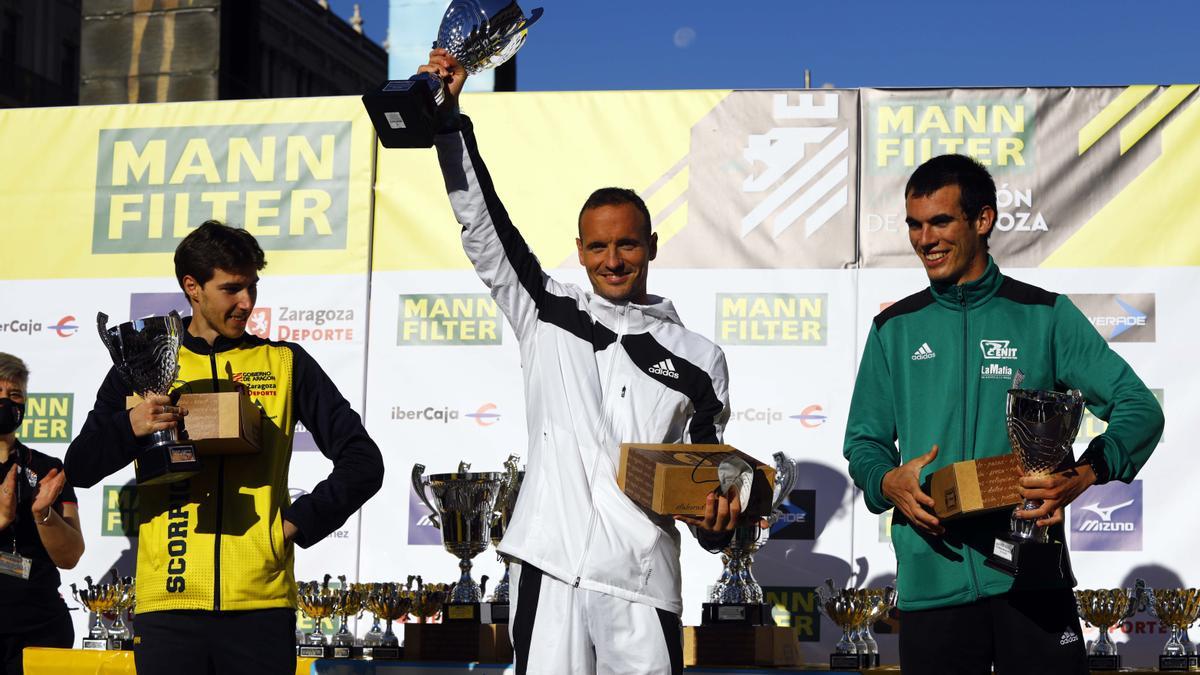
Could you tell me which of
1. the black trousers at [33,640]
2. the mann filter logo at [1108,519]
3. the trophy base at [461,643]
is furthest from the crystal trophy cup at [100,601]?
the mann filter logo at [1108,519]

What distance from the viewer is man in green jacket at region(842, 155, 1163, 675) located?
261cm

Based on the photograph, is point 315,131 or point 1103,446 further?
point 315,131

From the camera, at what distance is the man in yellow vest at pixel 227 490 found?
276 cm

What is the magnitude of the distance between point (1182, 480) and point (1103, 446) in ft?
7.80

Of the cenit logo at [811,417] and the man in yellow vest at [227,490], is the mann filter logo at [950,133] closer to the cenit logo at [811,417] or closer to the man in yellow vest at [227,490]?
the cenit logo at [811,417]

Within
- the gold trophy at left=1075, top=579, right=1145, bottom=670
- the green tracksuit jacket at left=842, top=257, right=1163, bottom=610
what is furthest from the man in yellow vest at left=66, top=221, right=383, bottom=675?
the gold trophy at left=1075, top=579, right=1145, bottom=670

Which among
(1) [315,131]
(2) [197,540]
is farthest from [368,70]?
(2) [197,540]

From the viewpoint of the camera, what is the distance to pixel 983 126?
5078mm

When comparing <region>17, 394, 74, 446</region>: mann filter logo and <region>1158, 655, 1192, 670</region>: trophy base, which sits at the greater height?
<region>17, 394, 74, 446</region>: mann filter logo

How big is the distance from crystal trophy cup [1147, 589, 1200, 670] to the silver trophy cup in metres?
2.21

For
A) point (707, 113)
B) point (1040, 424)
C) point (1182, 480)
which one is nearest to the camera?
point (1040, 424)

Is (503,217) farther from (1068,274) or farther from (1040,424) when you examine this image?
(1068,274)

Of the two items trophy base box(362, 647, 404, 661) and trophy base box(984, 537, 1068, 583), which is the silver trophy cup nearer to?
trophy base box(362, 647, 404, 661)

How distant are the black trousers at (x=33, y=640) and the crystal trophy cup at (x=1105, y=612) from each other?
10.9ft
